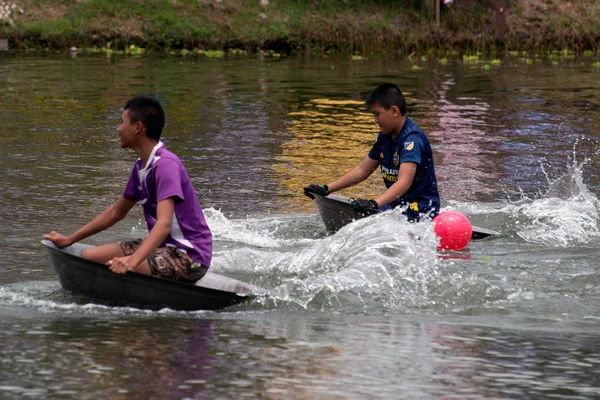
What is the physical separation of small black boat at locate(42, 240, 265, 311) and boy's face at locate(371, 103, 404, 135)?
2486 mm

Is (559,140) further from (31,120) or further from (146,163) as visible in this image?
(146,163)

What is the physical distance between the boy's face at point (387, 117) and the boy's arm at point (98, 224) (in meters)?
2.58

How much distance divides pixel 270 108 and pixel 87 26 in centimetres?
1623

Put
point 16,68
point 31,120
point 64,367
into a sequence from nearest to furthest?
point 64,367 < point 31,120 < point 16,68

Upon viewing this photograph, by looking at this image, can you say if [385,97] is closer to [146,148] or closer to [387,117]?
[387,117]

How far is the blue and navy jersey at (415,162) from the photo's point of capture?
959 cm

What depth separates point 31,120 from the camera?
18781 mm

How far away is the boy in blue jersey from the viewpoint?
944 centimetres

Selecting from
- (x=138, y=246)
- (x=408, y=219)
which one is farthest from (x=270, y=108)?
(x=138, y=246)

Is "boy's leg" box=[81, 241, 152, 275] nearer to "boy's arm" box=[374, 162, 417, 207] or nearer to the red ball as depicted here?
"boy's arm" box=[374, 162, 417, 207]

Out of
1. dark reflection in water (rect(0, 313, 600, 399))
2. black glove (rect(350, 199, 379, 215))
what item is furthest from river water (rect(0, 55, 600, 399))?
black glove (rect(350, 199, 379, 215))

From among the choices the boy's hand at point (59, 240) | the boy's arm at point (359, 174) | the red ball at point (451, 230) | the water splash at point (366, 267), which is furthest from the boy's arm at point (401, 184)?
the boy's hand at point (59, 240)

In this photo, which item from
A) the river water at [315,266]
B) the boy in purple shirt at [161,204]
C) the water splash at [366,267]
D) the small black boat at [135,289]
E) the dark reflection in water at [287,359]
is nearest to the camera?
the dark reflection in water at [287,359]

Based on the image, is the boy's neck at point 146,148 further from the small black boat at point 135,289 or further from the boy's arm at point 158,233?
the small black boat at point 135,289
